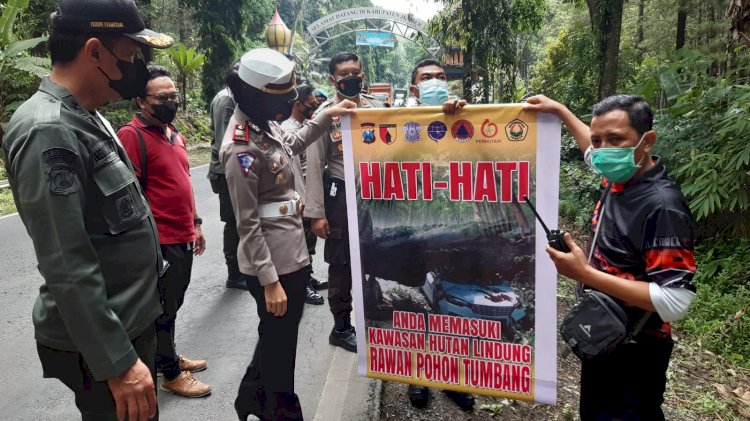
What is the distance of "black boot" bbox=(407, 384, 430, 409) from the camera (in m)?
2.92

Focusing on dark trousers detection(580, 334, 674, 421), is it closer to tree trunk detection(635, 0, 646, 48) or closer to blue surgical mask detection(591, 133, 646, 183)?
blue surgical mask detection(591, 133, 646, 183)

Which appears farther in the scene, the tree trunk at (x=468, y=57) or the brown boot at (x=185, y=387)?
the tree trunk at (x=468, y=57)

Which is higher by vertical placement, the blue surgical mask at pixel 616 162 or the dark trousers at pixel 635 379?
the blue surgical mask at pixel 616 162

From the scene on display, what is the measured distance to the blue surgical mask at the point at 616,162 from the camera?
71.7 inches

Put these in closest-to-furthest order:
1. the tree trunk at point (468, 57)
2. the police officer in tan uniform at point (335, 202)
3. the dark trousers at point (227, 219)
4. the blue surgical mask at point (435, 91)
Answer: the blue surgical mask at point (435, 91) → the police officer in tan uniform at point (335, 202) → the dark trousers at point (227, 219) → the tree trunk at point (468, 57)

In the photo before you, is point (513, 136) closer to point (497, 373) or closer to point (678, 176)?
point (497, 373)

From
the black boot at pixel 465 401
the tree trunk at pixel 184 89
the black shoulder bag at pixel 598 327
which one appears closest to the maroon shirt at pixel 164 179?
the black boot at pixel 465 401

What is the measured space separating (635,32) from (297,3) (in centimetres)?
3126

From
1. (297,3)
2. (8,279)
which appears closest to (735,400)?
(8,279)

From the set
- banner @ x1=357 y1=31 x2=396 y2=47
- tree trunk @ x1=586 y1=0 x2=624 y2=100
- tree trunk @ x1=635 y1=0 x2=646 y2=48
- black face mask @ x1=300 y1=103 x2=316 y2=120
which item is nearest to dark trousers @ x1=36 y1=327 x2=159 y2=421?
black face mask @ x1=300 y1=103 x2=316 y2=120

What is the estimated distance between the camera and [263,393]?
2611 mm

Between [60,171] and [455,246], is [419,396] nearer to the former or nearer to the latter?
[455,246]

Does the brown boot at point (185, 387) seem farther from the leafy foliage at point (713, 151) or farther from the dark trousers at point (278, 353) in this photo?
the leafy foliage at point (713, 151)

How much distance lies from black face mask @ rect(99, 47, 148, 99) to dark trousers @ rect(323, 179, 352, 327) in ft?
6.60
